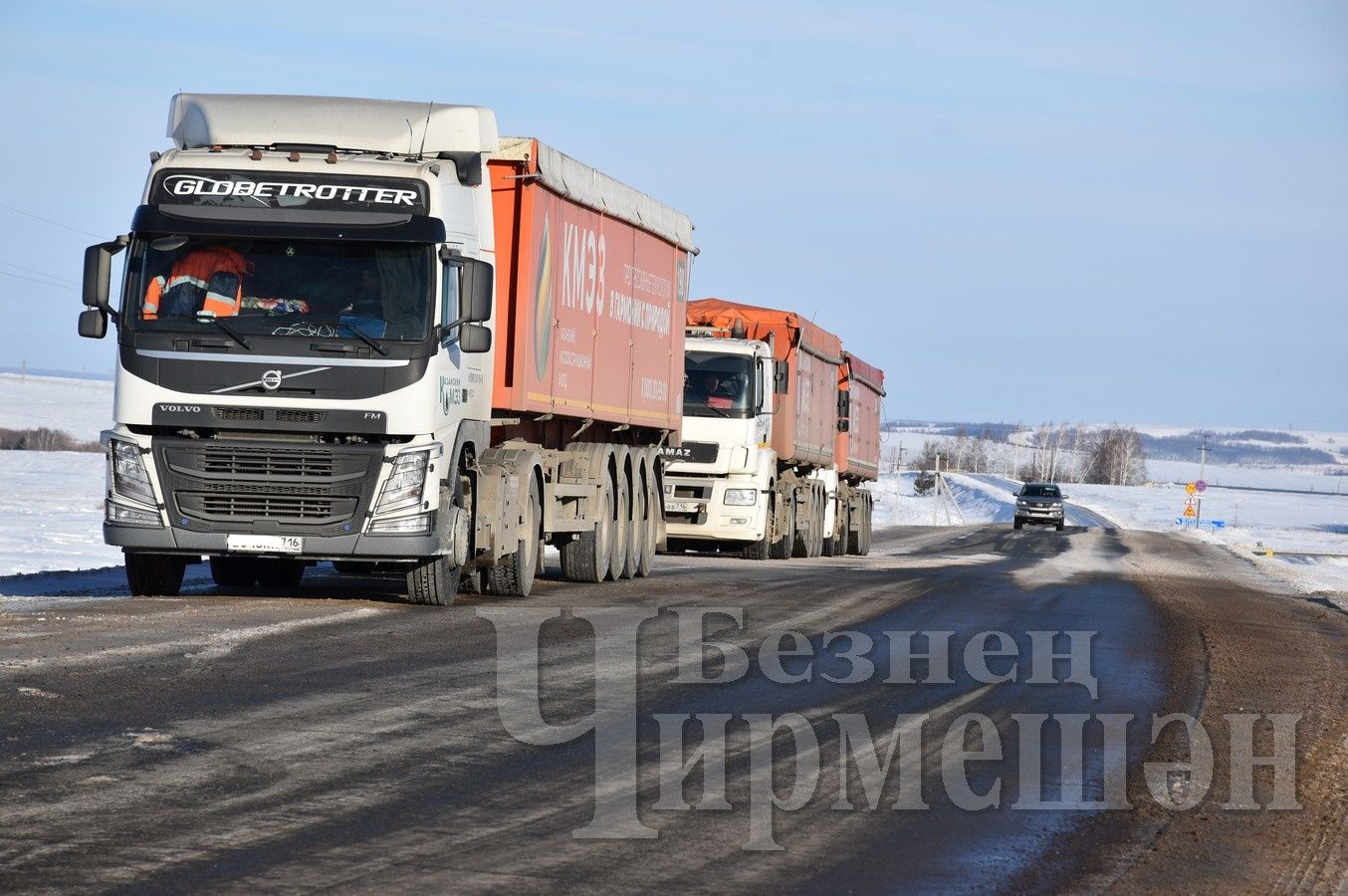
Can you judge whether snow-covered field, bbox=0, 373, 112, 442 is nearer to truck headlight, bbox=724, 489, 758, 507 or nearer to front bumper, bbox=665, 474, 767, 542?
front bumper, bbox=665, 474, 767, 542

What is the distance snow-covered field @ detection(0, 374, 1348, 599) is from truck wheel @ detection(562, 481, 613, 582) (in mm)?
5881

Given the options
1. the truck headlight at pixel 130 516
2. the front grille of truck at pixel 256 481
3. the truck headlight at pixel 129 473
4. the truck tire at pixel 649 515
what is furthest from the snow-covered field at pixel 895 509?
the truck tire at pixel 649 515

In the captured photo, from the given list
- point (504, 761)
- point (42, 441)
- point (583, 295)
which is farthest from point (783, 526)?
point (42, 441)

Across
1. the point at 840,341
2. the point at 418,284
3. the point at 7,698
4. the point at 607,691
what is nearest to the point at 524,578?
the point at 418,284

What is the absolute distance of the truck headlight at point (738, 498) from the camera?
25922mm

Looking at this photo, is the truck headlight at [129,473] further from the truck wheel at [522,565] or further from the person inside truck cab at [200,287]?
the truck wheel at [522,565]

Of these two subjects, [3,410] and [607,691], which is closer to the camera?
[607,691]

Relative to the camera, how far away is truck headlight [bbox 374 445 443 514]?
1338 cm

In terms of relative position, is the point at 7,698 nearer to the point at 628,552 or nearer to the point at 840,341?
the point at 628,552

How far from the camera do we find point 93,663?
9797mm

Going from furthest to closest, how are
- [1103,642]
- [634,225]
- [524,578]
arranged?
[634,225] < [524,578] < [1103,642]

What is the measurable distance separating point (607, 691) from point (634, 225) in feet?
35.5

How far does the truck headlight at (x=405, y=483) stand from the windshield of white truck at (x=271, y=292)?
932mm

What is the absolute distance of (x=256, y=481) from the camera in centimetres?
1332
